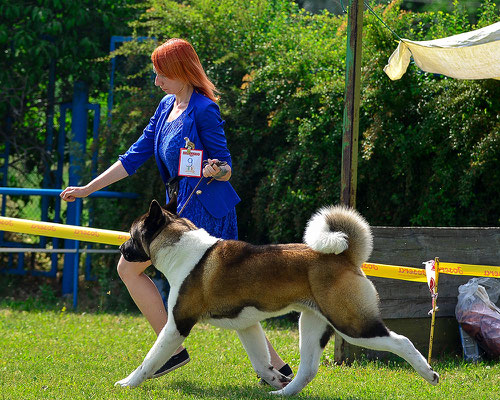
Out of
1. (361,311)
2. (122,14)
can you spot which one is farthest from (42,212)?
(361,311)

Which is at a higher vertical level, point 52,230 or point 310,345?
point 52,230

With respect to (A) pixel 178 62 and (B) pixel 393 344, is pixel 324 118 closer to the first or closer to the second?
(A) pixel 178 62

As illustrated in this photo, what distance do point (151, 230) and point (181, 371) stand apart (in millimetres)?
1282

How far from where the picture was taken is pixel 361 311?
423 centimetres

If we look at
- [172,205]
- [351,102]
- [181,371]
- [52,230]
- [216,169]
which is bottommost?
[181,371]

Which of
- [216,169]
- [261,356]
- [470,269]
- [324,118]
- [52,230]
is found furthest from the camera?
[324,118]

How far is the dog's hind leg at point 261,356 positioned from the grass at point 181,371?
0.12 metres

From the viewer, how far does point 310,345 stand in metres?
4.63

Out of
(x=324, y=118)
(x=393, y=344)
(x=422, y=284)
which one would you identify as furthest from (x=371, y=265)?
(x=324, y=118)

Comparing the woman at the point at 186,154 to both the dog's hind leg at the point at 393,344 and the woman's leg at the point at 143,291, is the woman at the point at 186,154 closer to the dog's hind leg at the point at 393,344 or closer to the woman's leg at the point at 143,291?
the woman's leg at the point at 143,291

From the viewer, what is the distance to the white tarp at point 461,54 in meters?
6.02

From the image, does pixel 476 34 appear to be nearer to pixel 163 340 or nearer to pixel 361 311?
pixel 361 311

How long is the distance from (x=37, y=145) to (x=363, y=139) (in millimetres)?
4729

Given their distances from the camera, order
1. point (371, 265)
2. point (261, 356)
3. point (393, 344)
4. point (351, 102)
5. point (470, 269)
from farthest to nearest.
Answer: point (470, 269) < point (351, 102) < point (371, 265) < point (261, 356) < point (393, 344)
